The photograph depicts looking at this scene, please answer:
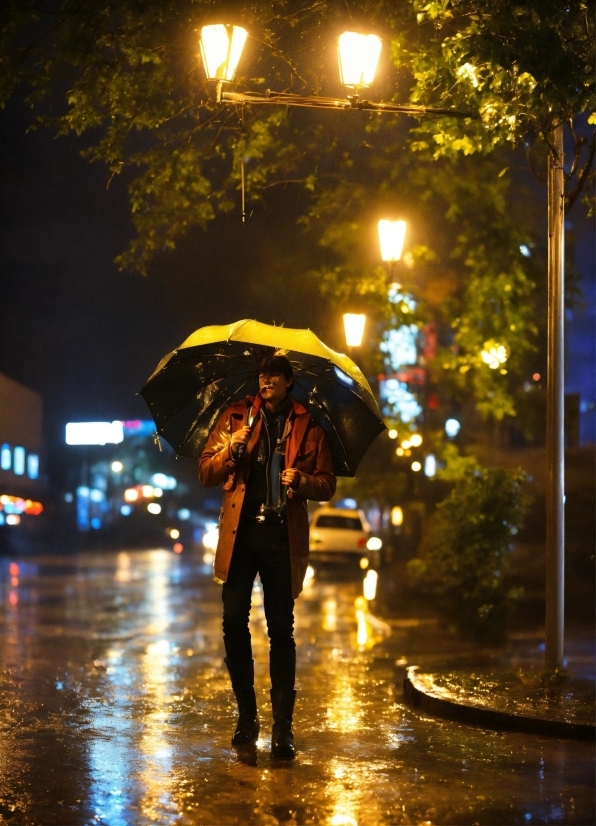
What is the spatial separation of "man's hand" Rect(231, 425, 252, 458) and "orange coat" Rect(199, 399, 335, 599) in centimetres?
6

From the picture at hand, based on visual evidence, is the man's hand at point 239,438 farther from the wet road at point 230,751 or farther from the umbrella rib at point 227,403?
the wet road at point 230,751

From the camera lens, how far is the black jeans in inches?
294

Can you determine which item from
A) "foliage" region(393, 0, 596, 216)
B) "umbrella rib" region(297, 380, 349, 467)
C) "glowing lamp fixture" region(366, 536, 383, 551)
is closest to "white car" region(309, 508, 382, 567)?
"glowing lamp fixture" region(366, 536, 383, 551)

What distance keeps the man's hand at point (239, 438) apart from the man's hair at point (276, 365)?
1.29 ft

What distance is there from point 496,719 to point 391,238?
A: 10.6m

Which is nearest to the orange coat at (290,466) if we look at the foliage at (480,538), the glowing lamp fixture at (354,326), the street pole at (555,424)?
the street pole at (555,424)

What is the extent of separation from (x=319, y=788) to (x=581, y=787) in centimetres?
142

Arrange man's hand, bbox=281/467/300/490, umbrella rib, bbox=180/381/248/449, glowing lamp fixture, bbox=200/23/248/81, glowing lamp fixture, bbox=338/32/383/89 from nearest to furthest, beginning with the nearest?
man's hand, bbox=281/467/300/490
umbrella rib, bbox=180/381/248/449
glowing lamp fixture, bbox=200/23/248/81
glowing lamp fixture, bbox=338/32/383/89

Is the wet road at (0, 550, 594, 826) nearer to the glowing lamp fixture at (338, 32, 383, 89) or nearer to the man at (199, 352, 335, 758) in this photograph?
the man at (199, 352, 335, 758)

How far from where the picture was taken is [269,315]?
2453cm

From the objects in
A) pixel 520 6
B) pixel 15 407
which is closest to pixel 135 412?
pixel 15 407

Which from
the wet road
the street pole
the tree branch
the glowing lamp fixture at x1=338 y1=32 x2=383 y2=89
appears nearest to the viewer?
the wet road

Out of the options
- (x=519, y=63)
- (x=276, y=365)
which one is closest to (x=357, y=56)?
(x=519, y=63)

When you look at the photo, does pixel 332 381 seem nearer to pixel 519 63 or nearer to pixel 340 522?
pixel 519 63
